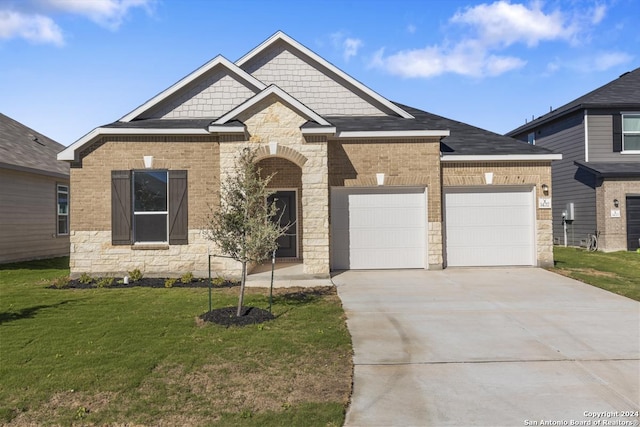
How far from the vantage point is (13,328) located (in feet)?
24.2

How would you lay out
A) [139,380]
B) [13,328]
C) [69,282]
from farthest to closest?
1. [69,282]
2. [13,328]
3. [139,380]

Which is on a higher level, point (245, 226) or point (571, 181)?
point (571, 181)

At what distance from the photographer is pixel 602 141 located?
19750mm

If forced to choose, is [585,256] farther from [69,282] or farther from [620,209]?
[69,282]

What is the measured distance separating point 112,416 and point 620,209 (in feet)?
68.1

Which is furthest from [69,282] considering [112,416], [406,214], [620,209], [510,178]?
[620,209]

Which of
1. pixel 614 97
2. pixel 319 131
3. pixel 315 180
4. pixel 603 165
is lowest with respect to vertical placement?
pixel 315 180

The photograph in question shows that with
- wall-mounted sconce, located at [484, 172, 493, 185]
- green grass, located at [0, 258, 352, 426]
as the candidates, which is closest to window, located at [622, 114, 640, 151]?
wall-mounted sconce, located at [484, 172, 493, 185]

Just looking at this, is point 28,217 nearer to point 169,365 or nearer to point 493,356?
point 169,365

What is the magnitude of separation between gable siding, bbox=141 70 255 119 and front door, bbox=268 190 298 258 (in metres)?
3.32

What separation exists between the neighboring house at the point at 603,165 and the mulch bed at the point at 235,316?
16.8 meters

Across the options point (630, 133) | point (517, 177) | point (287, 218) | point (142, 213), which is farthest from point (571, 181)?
Result: point (142, 213)

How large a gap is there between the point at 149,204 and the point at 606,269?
44.8 feet

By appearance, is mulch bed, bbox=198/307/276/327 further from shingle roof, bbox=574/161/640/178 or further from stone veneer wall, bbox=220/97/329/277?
shingle roof, bbox=574/161/640/178
